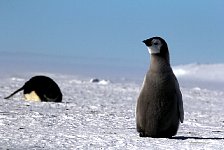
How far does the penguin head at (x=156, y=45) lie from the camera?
19.0 ft

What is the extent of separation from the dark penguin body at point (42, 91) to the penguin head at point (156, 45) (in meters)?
5.74

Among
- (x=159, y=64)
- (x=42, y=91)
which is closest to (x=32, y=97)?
(x=42, y=91)

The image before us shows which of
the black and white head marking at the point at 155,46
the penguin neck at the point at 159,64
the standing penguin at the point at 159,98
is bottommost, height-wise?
the standing penguin at the point at 159,98

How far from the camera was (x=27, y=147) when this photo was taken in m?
4.91

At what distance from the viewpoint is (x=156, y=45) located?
5836 millimetres

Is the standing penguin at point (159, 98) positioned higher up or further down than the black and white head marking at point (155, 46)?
further down

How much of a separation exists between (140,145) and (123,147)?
21cm

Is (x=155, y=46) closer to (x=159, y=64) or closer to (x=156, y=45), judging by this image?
(x=156, y=45)

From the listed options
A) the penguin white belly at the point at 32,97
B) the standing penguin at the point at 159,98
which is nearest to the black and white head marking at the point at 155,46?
the standing penguin at the point at 159,98

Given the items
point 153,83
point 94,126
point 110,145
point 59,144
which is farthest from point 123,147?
point 94,126

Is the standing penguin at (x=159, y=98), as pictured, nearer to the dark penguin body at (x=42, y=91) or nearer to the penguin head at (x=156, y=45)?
the penguin head at (x=156, y=45)

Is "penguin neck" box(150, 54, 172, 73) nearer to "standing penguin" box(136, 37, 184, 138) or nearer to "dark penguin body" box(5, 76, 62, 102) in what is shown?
"standing penguin" box(136, 37, 184, 138)

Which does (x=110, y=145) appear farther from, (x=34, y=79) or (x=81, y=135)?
(x=34, y=79)

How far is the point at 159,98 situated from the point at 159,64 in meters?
0.32
